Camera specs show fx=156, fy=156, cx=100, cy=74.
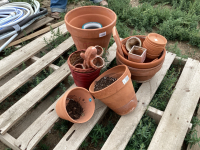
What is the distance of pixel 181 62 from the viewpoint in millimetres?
1969

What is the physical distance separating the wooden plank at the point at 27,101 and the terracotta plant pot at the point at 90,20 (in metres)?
0.38

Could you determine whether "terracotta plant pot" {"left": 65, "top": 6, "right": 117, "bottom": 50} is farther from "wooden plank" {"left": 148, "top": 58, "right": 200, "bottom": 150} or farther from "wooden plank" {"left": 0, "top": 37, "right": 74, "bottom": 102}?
"wooden plank" {"left": 148, "top": 58, "right": 200, "bottom": 150}

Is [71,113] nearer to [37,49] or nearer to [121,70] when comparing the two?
[121,70]

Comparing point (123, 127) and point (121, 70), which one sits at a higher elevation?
point (121, 70)

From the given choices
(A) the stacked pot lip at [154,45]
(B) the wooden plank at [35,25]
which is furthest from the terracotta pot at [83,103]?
(B) the wooden plank at [35,25]

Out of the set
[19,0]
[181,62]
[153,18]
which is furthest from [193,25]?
[19,0]

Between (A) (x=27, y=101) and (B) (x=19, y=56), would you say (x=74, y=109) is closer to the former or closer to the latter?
(A) (x=27, y=101)

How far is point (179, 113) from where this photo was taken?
1.44 metres

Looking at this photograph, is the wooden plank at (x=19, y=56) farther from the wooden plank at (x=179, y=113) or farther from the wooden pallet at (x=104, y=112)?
the wooden plank at (x=179, y=113)

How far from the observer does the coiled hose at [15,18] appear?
6.82 feet

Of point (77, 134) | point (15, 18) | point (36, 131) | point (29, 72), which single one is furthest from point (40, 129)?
point (15, 18)

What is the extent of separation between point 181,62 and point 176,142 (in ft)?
3.52

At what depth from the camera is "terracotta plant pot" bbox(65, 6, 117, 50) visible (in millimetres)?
1525

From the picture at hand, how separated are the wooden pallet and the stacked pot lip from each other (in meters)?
0.33
